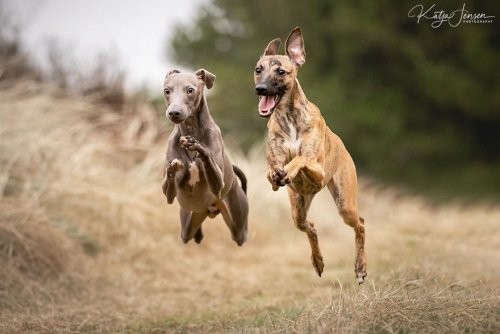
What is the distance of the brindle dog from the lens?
4.97 meters

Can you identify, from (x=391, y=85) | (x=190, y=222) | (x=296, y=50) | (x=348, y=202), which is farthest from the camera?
(x=391, y=85)

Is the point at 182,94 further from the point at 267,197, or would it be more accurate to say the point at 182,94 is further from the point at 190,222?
the point at 267,197

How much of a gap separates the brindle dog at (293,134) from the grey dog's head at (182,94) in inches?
16.0

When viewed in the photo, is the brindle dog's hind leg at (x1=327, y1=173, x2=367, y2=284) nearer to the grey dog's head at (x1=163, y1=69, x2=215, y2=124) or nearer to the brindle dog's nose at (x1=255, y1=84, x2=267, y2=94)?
the brindle dog's nose at (x1=255, y1=84, x2=267, y2=94)

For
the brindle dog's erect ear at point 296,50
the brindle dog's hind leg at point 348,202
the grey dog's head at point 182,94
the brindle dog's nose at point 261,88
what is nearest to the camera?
the grey dog's head at point 182,94

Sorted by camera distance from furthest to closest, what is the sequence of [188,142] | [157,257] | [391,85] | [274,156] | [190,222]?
[391,85] → [157,257] → [190,222] → [274,156] → [188,142]

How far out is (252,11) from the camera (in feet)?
66.6

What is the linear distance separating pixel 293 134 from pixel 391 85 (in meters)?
15.0

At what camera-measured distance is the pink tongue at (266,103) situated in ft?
16.2

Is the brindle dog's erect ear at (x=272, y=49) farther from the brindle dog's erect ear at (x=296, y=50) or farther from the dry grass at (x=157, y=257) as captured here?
the dry grass at (x=157, y=257)

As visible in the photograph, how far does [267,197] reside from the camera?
11992 millimetres

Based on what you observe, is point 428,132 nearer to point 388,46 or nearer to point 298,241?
point 388,46
